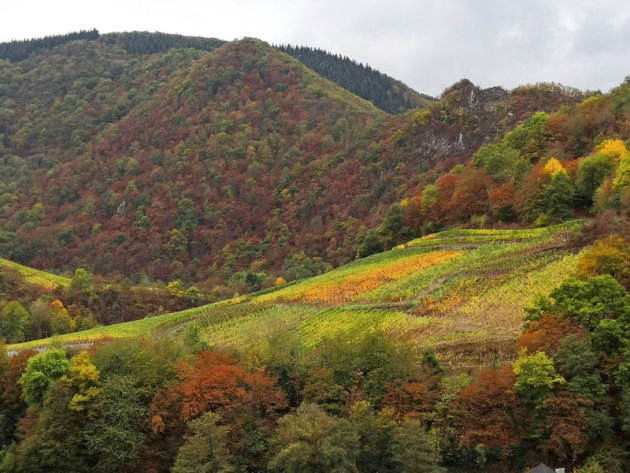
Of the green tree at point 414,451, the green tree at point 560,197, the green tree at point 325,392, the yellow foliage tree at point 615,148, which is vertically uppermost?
the yellow foliage tree at point 615,148

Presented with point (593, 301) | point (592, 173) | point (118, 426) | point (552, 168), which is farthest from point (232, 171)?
point (593, 301)

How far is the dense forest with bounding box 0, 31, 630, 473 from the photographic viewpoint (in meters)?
34.5

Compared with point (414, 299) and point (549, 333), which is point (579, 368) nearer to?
point (549, 333)

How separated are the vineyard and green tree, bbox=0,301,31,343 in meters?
15.1

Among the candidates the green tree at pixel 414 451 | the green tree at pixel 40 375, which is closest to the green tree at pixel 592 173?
the green tree at pixel 414 451

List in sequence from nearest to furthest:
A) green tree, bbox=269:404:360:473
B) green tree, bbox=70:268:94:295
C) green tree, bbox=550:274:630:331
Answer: green tree, bbox=269:404:360:473
green tree, bbox=550:274:630:331
green tree, bbox=70:268:94:295

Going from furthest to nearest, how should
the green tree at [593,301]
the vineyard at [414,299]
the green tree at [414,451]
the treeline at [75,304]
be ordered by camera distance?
1. the treeline at [75,304]
2. the vineyard at [414,299]
3. the green tree at [593,301]
4. the green tree at [414,451]

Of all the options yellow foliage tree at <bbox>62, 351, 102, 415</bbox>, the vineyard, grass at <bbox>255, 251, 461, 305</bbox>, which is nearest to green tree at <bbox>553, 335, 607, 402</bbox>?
the vineyard

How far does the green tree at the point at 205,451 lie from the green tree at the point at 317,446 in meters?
3.04

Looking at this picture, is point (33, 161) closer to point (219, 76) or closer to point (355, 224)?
point (219, 76)

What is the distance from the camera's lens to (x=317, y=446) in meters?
32.1

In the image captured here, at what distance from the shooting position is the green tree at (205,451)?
3409 cm

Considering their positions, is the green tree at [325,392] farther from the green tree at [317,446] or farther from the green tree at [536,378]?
the green tree at [536,378]

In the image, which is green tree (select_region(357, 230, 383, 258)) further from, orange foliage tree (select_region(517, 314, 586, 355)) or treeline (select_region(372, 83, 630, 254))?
orange foliage tree (select_region(517, 314, 586, 355))
